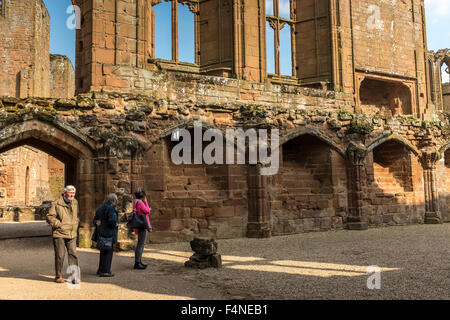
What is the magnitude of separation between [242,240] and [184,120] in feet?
9.52

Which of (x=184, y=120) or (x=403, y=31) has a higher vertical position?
(x=403, y=31)

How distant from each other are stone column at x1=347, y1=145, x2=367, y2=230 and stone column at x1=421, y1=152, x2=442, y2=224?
8.91ft

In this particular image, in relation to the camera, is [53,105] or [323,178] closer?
[53,105]

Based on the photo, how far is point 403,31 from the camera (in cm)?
1498

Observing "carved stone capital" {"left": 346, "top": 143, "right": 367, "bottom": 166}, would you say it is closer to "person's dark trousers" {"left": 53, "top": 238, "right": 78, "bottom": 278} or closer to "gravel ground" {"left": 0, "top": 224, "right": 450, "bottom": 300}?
"gravel ground" {"left": 0, "top": 224, "right": 450, "bottom": 300}

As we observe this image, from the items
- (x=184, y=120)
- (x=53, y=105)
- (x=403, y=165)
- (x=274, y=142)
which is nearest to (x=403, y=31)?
(x=403, y=165)

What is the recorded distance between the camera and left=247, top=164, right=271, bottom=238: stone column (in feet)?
30.3

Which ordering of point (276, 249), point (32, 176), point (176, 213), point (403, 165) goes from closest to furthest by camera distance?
point (276, 249) → point (176, 213) → point (403, 165) → point (32, 176)

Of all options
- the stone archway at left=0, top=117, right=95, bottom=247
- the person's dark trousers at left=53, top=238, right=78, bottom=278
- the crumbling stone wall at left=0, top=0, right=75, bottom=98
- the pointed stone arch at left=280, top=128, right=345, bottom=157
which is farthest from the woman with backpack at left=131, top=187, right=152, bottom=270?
the crumbling stone wall at left=0, top=0, right=75, bottom=98

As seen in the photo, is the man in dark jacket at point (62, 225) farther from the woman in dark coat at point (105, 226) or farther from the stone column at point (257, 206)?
the stone column at point (257, 206)

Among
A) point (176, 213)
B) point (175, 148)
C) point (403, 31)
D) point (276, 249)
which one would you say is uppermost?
point (403, 31)

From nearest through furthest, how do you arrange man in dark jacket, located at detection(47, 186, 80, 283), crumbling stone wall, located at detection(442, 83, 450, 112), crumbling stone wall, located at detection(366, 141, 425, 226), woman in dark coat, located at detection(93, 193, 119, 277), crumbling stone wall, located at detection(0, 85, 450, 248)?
1. man in dark jacket, located at detection(47, 186, 80, 283)
2. woman in dark coat, located at detection(93, 193, 119, 277)
3. crumbling stone wall, located at detection(0, 85, 450, 248)
4. crumbling stone wall, located at detection(366, 141, 425, 226)
5. crumbling stone wall, located at detection(442, 83, 450, 112)
